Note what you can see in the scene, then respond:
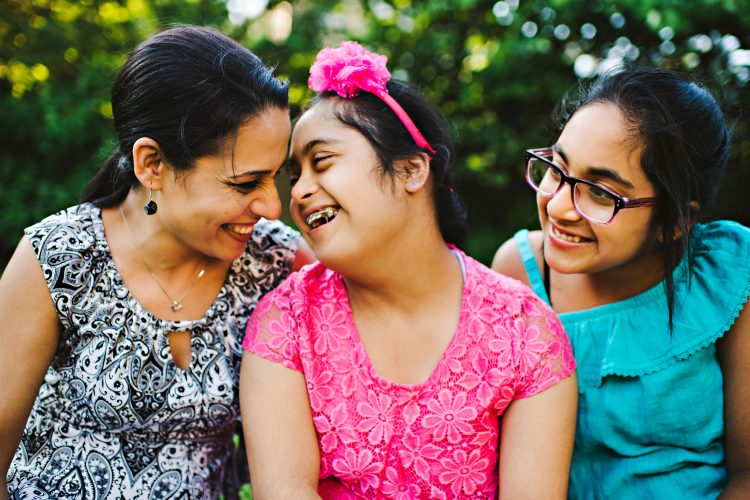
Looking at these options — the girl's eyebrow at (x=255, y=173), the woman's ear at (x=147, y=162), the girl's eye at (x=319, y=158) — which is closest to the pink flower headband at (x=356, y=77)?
the girl's eye at (x=319, y=158)

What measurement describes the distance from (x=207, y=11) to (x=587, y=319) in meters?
4.01

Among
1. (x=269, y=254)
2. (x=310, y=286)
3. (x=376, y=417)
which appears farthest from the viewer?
(x=269, y=254)

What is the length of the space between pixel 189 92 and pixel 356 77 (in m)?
Answer: 0.53

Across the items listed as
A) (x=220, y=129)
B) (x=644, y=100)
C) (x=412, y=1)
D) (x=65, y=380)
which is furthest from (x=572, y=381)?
(x=412, y=1)

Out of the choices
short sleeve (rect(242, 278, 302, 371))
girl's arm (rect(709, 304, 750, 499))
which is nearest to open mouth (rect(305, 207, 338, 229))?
short sleeve (rect(242, 278, 302, 371))

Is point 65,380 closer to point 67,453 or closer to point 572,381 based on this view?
point 67,453

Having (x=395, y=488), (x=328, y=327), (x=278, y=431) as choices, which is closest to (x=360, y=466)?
(x=395, y=488)

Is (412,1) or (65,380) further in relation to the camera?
(412,1)

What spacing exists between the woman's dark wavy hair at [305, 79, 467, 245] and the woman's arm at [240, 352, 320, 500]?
0.75m

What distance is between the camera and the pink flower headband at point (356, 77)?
7.58ft

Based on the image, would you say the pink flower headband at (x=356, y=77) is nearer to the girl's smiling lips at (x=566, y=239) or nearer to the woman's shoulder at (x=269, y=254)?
the girl's smiling lips at (x=566, y=239)

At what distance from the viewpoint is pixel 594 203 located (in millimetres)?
2320

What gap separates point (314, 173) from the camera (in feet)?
7.52

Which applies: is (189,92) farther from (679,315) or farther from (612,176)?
(679,315)
